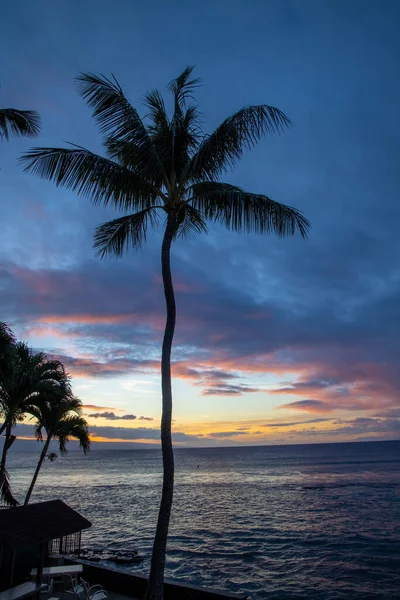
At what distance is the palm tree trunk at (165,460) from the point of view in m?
7.33

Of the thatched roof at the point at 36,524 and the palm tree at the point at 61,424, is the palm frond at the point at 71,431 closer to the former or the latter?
the palm tree at the point at 61,424

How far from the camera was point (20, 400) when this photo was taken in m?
16.6

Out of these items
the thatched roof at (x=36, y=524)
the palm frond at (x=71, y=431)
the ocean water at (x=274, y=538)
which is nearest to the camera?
the thatched roof at (x=36, y=524)

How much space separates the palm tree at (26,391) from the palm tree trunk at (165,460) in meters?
8.81

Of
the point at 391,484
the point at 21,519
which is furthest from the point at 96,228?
the point at 391,484

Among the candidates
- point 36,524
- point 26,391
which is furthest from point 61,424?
point 36,524

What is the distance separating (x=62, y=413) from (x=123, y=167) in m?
16.4

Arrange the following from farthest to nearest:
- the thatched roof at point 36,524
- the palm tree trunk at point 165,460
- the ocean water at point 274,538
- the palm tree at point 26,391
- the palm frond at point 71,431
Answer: the palm frond at point 71,431, the ocean water at point 274,538, the palm tree at point 26,391, the thatched roof at point 36,524, the palm tree trunk at point 165,460

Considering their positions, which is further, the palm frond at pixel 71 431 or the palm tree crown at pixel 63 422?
the palm frond at pixel 71 431

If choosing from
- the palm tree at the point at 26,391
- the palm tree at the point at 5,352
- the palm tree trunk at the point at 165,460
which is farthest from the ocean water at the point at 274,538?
the palm tree at the point at 5,352

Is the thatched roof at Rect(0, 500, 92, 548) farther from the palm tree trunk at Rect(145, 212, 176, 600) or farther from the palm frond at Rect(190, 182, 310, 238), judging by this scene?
the palm frond at Rect(190, 182, 310, 238)

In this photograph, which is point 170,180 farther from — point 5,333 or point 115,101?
point 5,333

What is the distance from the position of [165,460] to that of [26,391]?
10389 millimetres

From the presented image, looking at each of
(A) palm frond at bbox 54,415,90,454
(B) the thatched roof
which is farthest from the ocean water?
(B) the thatched roof
